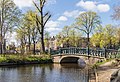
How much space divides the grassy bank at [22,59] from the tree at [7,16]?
20.0 feet

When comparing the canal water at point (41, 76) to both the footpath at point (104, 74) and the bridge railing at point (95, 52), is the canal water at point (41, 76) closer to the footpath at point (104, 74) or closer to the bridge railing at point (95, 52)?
the footpath at point (104, 74)

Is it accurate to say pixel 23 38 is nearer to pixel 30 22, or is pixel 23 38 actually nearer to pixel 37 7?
pixel 30 22

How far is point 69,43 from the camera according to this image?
68125mm

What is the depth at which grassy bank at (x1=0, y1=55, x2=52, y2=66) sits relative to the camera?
108 feet

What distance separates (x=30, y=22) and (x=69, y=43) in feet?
77.3

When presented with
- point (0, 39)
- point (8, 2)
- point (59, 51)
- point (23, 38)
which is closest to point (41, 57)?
point (59, 51)

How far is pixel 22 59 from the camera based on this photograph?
35.7 meters

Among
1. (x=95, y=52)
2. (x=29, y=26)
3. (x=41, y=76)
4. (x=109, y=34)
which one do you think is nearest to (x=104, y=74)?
(x=41, y=76)

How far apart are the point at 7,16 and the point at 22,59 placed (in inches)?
325

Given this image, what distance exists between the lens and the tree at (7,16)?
38844 mm

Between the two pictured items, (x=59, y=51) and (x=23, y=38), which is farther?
(x=23, y=38)

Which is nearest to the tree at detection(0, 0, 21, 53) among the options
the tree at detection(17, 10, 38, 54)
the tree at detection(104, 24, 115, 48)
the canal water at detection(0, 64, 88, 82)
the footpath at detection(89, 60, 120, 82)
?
the tree at detection(17, 10, 38, 54)

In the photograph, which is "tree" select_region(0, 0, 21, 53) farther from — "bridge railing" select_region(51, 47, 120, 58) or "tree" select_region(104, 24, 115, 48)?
"tree" select_region(104, 24, 115, 48)

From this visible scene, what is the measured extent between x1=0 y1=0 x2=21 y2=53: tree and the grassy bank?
6.11 meters
